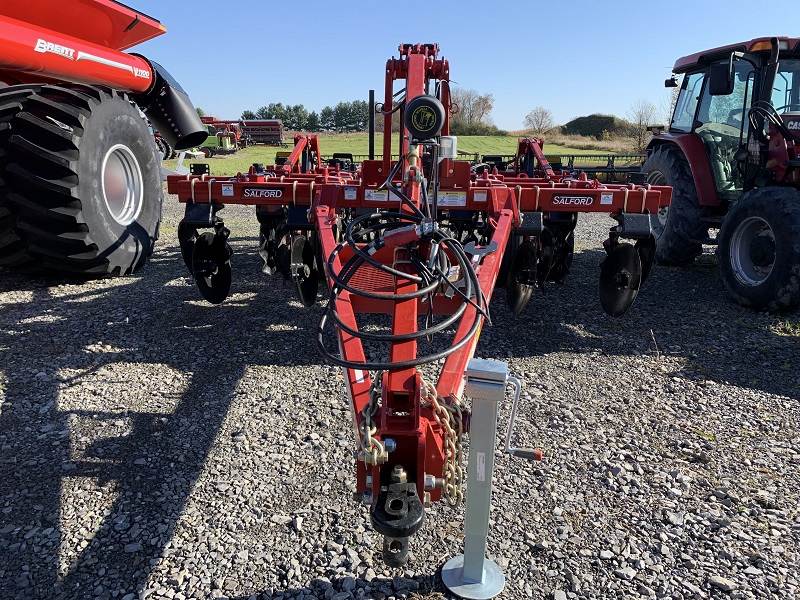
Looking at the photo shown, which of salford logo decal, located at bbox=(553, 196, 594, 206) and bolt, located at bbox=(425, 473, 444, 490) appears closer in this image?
bolt, located at bbox=(425, 473, 444, 490)

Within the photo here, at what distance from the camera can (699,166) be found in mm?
5887

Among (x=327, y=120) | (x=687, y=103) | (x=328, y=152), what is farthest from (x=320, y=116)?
(x=687, y=103)

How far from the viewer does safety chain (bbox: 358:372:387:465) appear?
1.64 metres

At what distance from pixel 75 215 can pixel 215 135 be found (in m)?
21.0

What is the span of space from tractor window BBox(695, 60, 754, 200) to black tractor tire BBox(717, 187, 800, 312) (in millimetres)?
924

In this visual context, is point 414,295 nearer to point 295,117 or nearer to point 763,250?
point 763,250

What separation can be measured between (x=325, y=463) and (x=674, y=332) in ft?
9.63

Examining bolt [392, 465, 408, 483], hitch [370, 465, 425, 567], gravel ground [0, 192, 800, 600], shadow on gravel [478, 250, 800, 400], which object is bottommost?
gravel ground [0, 192, 800, 600]

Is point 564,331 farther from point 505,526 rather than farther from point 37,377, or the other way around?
point 37,377

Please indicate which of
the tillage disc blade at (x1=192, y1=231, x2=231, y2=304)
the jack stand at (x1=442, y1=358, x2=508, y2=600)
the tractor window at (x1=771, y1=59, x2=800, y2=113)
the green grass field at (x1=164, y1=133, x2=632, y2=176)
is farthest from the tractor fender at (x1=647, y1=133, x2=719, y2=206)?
the green grass field at (x1=164, y1=133, x2=632, y2=176)

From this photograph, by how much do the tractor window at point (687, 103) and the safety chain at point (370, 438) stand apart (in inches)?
231

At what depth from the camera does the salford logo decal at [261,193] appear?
4.18 metres

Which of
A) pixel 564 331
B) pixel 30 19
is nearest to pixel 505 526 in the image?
pixel 564 331

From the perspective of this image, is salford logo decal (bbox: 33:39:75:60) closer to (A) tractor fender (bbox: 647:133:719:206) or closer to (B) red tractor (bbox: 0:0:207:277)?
(B) red tractor (bbox: 0:0:207:277)
